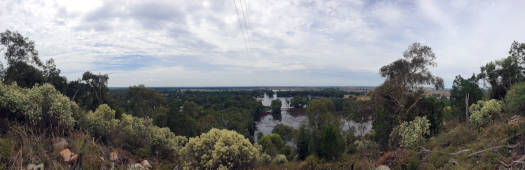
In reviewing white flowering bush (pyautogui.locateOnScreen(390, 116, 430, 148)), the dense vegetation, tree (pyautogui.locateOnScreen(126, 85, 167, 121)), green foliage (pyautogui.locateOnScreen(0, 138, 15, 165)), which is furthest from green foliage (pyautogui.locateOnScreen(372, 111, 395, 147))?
tree (pyautogui.locateOnScreen(126, 85, 167, 121))

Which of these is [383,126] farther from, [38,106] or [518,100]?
[38,106]

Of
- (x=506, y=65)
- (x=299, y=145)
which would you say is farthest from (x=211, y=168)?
(x=506, y=65)

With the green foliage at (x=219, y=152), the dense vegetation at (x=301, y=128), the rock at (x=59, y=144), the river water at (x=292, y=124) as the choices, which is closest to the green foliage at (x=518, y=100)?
the dense vegetation at (x=301, y=128)

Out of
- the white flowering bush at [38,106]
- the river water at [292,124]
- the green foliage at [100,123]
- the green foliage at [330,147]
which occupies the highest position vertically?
the white flowering bush at [38,106]

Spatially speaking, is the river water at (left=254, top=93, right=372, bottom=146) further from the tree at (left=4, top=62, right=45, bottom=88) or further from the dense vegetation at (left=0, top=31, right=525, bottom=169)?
the tree at (left=4, top=62, right=45, bottom=88)

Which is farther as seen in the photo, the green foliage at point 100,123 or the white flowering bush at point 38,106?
the green foliage at point 100,123

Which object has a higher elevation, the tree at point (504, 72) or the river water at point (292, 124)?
the tree at point (504, 72)

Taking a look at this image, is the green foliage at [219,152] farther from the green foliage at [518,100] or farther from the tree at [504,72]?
the tree at [504,72]

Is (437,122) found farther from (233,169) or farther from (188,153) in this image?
(188,153)
